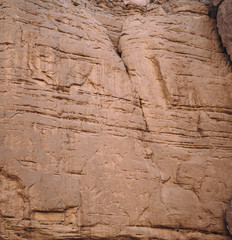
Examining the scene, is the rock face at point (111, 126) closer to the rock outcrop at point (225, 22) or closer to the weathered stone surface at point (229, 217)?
the weathered stone surface at point (229, 217)

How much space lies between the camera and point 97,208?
976 centimetres

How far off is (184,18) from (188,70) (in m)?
1.79

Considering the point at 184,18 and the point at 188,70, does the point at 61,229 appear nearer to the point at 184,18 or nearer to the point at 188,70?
the point at 188,70

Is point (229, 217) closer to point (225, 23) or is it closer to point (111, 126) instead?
point (111, 126)

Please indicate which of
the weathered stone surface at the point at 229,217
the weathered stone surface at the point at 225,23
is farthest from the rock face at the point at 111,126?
the weathered stone surface at the point at 225,23

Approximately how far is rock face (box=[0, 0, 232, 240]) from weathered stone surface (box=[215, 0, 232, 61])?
1.09 feet

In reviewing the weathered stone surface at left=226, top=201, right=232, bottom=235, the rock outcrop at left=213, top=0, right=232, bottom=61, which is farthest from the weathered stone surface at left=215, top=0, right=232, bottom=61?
the weathered stone surface at left=226, top=201, right=232, bottom=235

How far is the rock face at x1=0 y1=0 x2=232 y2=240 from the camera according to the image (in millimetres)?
9430

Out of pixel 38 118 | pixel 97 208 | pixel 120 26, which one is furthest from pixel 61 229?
pixel 120 26

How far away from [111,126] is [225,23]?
15.5 ft

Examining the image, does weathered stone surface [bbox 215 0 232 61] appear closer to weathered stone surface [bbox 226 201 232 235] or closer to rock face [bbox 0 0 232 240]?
rock face [bbox 0 0 232 240]

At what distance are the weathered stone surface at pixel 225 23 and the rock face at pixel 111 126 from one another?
13.1 inches

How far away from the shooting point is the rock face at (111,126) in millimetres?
9430

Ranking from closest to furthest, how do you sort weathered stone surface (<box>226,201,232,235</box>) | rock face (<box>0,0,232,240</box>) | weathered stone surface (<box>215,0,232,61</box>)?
rock face (<box>0,0,232,240</box>)
weathered stone surface (<box>226,201,232,235</box>)
weathered stone surface (<box>215,0,232,61</box>)
